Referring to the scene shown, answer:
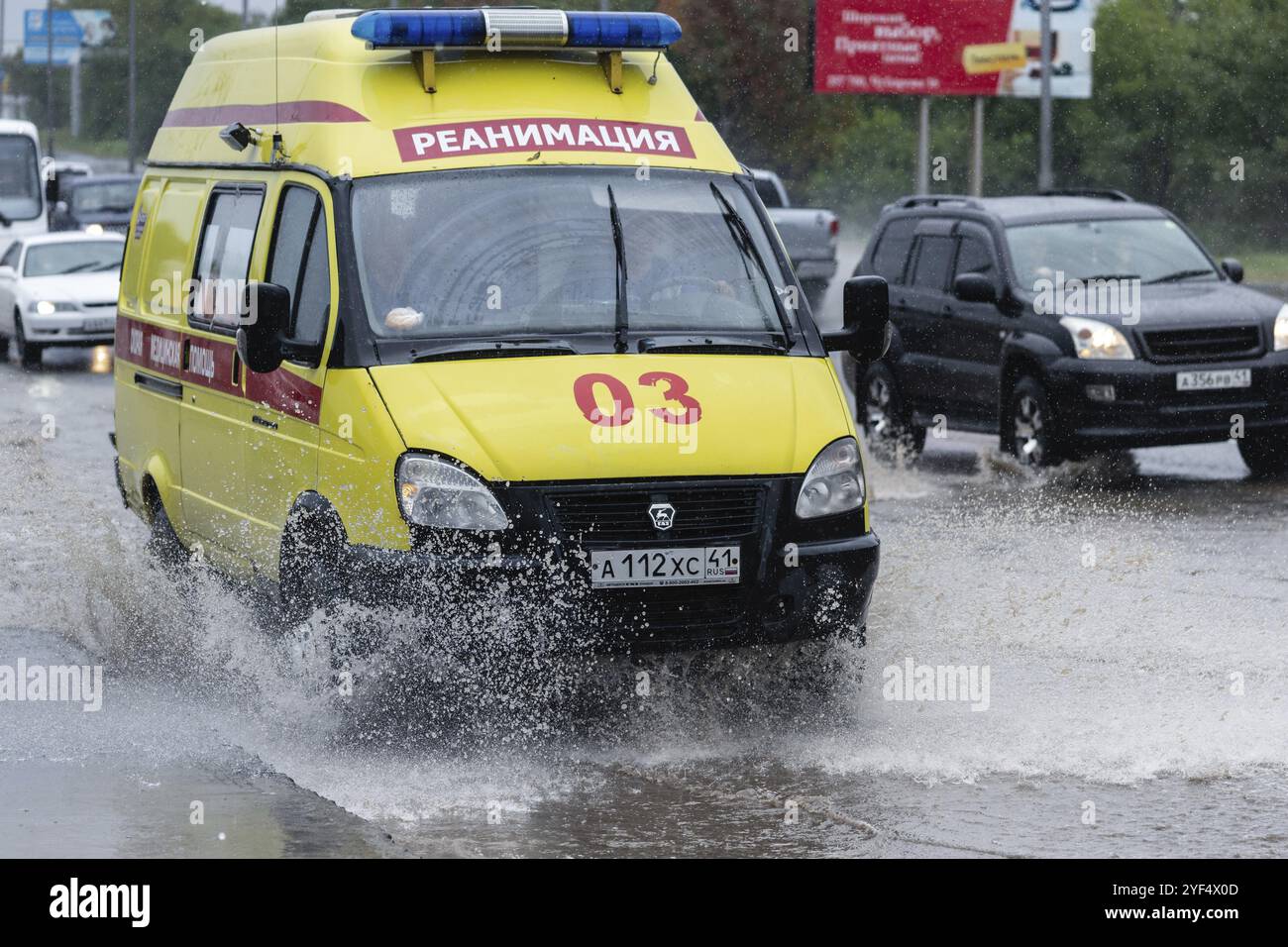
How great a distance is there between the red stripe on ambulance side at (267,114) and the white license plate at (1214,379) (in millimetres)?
6576

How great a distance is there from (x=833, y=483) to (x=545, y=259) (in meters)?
1.33

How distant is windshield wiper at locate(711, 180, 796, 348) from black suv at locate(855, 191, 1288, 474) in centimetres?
620

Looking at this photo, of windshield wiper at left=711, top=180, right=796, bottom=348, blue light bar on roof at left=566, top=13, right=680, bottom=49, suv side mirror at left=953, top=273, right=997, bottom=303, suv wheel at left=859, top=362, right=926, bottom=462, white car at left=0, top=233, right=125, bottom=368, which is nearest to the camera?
windshield wiper at left=711, top=180, right=796, bottom=348

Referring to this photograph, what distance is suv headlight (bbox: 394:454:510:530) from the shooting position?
709 centimetres

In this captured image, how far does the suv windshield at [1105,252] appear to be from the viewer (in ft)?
49.1

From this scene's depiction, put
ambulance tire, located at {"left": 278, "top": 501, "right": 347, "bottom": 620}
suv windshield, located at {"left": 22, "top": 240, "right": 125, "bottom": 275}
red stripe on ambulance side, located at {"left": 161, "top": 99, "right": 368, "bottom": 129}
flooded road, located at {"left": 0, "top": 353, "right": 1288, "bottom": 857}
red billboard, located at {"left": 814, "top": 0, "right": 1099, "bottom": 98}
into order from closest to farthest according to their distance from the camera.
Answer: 1. flooded road, located at {"left": 0, "top": 353, "right": 1288, "bottom": 857}
2. ambulance tire, located at {"left": 278, "top": 501, "right": 347, "bottom": 620}
3. red stripe on ambulance side, located at {"left": 161, "top": 99, "right": 368, "bottom": 129}
4. suv windshield, located at {"left": 22, "top": 240, "right": 125, "bottom": 275}
5. red billboard, located at {"left": 814, "top": 0, "right": 1099, "bottom": 98}

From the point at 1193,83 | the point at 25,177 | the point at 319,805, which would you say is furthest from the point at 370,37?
the point at 1193,83

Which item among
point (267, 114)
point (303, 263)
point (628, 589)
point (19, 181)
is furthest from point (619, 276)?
point (19, 181)

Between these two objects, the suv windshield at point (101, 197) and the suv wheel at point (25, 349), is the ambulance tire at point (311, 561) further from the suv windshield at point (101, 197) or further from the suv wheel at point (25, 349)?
the suv windshield at point (101, 197)

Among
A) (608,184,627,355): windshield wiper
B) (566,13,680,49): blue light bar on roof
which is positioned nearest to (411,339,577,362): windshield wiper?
(608,184,627,355): windshield wiper

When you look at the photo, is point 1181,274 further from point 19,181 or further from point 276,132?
point 19,181

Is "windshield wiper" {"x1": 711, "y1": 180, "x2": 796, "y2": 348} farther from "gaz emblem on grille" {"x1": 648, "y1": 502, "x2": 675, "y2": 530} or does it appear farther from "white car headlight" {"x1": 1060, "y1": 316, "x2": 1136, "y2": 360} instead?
"white car headlight" {"x1": 1060, "y1": 316, "x2": 1136, "y2": 360}

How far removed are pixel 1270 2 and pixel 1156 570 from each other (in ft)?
133

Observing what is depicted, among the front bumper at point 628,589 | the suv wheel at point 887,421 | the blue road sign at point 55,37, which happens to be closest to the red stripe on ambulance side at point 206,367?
the front bumper at point 628,589
